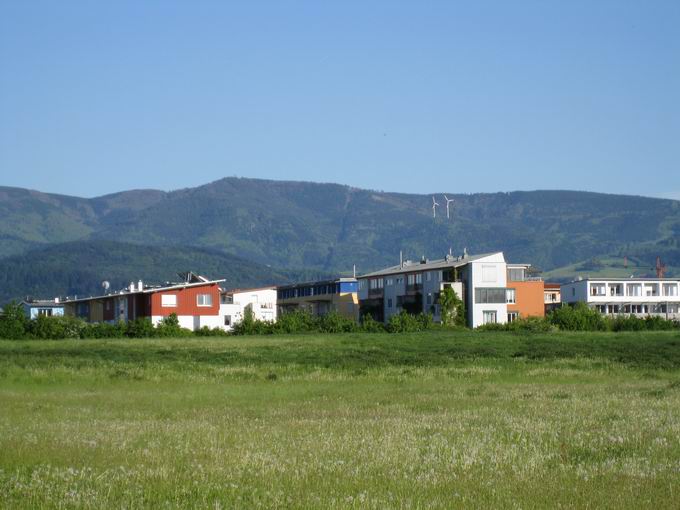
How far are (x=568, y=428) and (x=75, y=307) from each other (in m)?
137

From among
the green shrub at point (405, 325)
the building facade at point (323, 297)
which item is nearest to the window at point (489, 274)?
the green shrub at point (405, 325)

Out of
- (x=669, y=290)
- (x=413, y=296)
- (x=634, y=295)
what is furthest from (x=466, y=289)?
(x=669, y=290)

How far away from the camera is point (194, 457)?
1817 centimetres

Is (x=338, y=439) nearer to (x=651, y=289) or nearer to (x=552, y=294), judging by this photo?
(x=651, y=289)

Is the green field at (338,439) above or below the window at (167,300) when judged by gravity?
below

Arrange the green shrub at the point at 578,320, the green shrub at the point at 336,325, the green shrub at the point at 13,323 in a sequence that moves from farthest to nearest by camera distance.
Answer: the green shrub at the point at 578,320, the green shrub at the point at 336,325, the green shrub at the point at 13,323

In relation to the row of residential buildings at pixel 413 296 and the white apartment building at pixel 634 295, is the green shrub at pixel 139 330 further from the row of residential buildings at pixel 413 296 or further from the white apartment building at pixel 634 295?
the white apartment building at pixel 634 295

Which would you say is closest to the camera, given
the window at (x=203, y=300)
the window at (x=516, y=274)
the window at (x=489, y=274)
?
the window at (x=489, y=274)

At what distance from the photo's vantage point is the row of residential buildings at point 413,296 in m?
123

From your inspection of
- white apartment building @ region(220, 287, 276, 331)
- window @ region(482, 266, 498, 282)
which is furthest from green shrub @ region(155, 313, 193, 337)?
white apartment building @ region(220, 287, 276, 331)

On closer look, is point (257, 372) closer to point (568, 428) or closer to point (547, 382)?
point (547, 382)

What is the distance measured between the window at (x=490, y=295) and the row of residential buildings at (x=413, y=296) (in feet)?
0.38

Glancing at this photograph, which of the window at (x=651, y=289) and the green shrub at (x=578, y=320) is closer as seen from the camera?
the green shrub at (x=578, y=320)

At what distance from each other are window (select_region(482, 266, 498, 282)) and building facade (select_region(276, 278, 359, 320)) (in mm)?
23719
